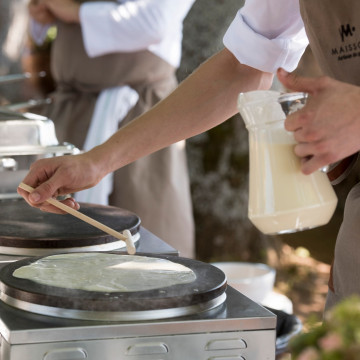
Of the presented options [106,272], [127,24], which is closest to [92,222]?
[106,272]

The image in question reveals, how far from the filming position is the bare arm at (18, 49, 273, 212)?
176 cm

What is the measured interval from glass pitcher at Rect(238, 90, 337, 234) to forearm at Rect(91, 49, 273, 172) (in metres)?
0.52

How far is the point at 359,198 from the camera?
4.81 feet

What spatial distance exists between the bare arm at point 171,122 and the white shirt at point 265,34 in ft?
0.16

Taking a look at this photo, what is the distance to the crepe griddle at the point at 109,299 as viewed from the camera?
1.28 metres

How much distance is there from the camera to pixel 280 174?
49.9 inches

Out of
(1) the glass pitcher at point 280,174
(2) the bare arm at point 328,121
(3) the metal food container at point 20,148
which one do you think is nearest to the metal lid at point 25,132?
(3) the metal food container at point 20,148

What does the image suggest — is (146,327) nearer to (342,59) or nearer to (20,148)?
(342,59)

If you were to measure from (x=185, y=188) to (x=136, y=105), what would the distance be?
523 mm

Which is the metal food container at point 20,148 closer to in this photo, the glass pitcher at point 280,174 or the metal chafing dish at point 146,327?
the metal chafing dish at point 146,327

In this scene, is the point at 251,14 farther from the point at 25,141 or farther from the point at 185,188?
the point at 185,188

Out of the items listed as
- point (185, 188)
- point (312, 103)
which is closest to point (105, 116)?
point (185, 188)

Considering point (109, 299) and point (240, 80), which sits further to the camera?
point (240, 80)

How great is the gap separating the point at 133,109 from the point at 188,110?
1998 millimetres
